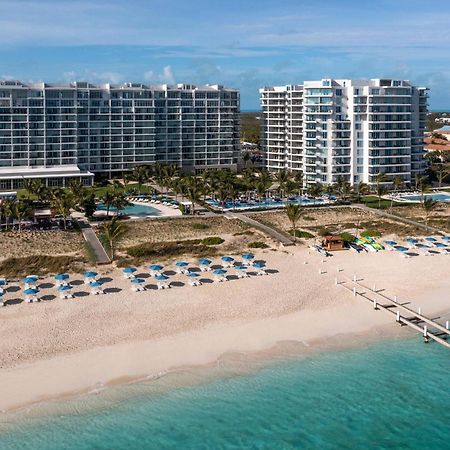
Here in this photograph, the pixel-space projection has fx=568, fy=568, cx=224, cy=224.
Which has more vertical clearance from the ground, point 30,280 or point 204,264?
point 204,264

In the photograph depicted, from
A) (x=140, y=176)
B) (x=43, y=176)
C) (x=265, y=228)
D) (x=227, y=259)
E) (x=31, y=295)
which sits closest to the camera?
(x=31, y=295)

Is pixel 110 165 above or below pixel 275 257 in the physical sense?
above

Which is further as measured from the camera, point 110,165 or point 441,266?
point 110,165

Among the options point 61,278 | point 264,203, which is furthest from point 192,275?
point 264,203

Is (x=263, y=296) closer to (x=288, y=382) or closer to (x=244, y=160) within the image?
(x=288, y=382)

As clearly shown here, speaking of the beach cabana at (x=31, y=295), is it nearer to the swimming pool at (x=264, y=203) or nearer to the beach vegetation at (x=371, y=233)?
the beach vegetation at (x=371, y=233)

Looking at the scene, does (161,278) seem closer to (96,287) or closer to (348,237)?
(96,287)

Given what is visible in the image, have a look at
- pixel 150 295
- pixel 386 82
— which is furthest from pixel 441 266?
pixel 386 82

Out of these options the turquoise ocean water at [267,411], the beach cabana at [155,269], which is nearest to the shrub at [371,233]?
the beach cabana at [155,269]
